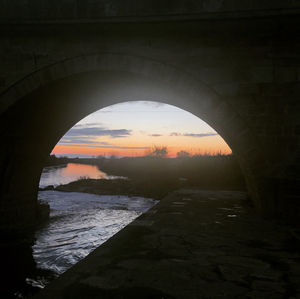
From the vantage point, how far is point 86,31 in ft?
18.5

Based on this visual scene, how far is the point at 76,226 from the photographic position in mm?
9602

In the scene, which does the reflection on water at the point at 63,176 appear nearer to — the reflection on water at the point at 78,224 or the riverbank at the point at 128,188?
the riverbank at the point at 128,188

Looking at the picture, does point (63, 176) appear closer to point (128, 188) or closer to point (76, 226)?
point (128, 188)

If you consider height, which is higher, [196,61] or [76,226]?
[196,61]

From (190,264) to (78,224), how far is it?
7811mm

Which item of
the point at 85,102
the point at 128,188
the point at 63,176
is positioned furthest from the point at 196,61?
the point at 63,176

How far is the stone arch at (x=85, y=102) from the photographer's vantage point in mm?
5152

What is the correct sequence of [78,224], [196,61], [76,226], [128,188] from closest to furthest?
[196,61], [76,226], [78,224], [128,188]

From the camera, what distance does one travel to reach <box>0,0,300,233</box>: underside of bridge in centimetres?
495

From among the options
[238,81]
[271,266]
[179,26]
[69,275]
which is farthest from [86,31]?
[271,266]

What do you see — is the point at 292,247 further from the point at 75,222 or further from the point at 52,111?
the point at 75,222

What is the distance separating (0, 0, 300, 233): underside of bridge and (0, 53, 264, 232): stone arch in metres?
0.02

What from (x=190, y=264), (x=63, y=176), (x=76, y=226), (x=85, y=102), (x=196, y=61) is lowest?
(x=76, y=226)

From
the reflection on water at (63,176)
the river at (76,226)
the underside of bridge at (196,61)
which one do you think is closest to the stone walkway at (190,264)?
the underside of bridge at (196,61)
